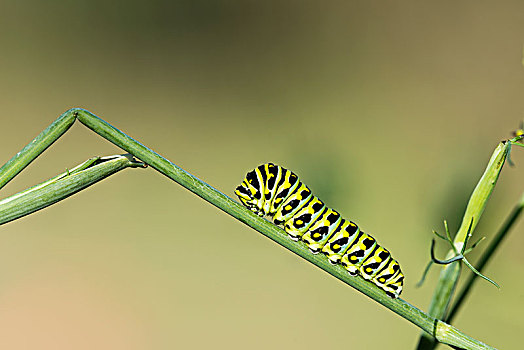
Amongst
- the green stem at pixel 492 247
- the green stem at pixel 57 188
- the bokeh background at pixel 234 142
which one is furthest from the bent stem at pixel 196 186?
the bokeh background at pixel 234 142

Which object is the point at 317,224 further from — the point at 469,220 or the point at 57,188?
the point at 57,188

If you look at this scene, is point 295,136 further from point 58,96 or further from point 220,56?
point 58,96

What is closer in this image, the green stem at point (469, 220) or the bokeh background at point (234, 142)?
the green stem at point (469, 220)

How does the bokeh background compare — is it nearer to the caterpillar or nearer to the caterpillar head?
the caterpillar

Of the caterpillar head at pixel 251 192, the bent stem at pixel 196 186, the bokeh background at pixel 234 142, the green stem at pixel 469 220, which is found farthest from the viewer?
the bokeh background at pixel 234 142

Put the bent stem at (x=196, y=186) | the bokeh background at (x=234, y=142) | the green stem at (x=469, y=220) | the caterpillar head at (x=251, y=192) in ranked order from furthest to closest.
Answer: the bokeh background at (x=234, y=142), the caterpillar head at (x=251, y=192), the green stem at (x=469, y=220), the bent stem at (x=196, y=186)

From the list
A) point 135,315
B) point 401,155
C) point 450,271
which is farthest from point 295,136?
point 450,271

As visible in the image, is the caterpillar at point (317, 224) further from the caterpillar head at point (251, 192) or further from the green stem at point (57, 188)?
the green stem at point (57, 188)
